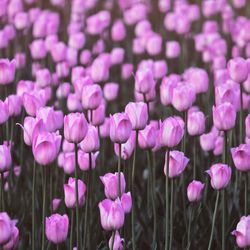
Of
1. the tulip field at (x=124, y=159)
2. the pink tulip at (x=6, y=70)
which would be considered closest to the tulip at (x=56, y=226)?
the tulip field at (x=124, y=159)

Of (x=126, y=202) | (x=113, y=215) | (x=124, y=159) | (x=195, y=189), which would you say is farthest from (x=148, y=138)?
(x=113, y=215)

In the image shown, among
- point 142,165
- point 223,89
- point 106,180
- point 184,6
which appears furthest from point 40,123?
point 184,6

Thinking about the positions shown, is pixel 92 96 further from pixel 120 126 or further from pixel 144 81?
pixel 120 126

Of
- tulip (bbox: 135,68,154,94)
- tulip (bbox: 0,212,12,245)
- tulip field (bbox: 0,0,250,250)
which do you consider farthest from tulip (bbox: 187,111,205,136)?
tulip (bbox: 0,212,12,245)

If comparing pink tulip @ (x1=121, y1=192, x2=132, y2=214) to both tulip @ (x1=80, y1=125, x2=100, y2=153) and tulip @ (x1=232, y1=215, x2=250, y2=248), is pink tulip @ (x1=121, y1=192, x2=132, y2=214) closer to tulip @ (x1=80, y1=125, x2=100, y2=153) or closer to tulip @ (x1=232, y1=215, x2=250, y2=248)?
tulip @ (x1=80, y1=125, x2=100, y2=153)

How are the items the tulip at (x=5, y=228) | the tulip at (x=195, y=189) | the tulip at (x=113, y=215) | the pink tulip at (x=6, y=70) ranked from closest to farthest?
the tulip at (x=5, y=228)
the tulip at (x=113, y=215)
the tulip at (x=195, y=189)
the pink tulip at (x=6, y=70)

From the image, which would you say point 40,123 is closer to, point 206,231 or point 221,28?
point 206,231

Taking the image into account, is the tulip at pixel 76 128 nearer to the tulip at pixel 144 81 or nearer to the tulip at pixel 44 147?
the tulip at pixel 44 147

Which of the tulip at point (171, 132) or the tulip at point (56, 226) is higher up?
the tulip at point (171, 132)
